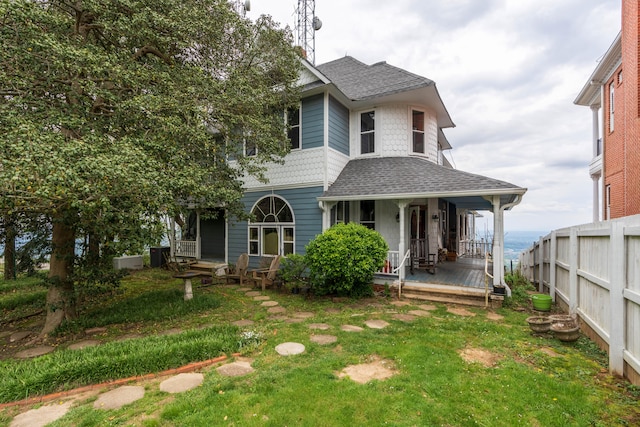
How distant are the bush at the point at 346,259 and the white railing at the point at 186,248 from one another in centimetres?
744

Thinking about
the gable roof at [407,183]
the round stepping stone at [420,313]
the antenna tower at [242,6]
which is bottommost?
the round stepping stone at [420,313]

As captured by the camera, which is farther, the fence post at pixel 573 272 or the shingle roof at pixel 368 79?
the shingle roof at pixel 368 79

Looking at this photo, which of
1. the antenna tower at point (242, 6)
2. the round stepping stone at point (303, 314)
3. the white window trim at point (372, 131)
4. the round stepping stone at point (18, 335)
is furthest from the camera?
the white window trim at point (372, 131)

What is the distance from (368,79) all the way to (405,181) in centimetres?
504

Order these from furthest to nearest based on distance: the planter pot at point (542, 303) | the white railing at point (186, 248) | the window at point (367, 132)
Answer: the white railing at point (186, 248) → the window at point (367, 132) → the planter pot at point (542, 303)

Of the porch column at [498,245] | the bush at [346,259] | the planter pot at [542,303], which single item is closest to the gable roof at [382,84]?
the porch column at [498,245]

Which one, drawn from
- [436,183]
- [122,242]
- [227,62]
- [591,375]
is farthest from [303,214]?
A: [591,375]

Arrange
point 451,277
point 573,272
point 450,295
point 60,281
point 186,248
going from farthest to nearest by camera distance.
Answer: point 186,248
point 451,277
point 450,295
point 60,281
point 573,272

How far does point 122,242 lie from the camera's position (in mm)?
4734

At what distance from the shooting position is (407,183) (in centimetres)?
822

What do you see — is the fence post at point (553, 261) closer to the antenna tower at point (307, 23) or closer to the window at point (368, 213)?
the window at point (368, 213)

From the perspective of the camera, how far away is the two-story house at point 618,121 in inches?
337

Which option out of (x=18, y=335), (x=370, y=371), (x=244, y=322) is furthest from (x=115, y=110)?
(x=370, y=371)

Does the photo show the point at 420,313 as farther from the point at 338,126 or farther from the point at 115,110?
the point at 115,110
